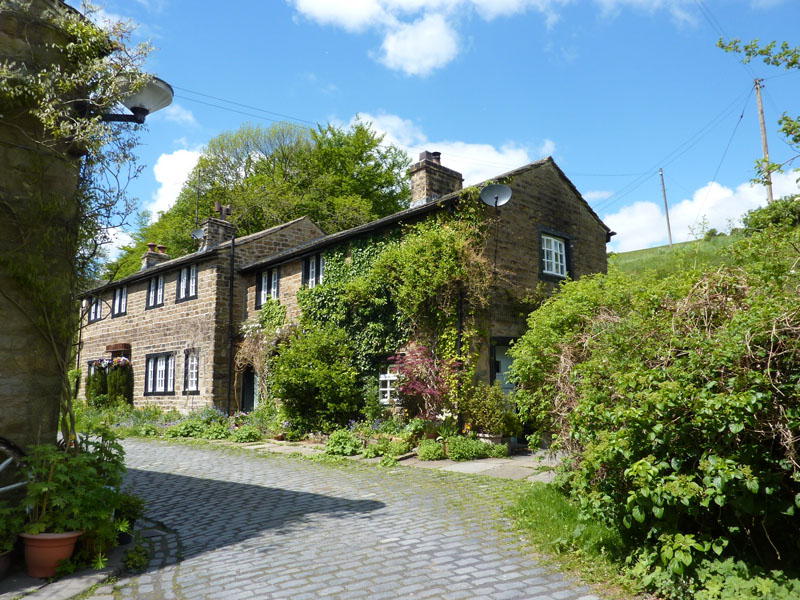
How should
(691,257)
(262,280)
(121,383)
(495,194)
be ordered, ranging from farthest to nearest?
1. (121,383)
2. (262,280)
3. (495,194)
4. (691,257)

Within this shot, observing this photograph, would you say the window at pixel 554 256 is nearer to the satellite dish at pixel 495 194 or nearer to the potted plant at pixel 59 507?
the satellite dish at pixel 495 194

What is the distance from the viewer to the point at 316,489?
29.8 feet

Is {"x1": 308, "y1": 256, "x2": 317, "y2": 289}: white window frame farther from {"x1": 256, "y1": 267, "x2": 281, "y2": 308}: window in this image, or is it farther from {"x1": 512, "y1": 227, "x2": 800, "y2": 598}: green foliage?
{"x1": 512, "y1": 227, "x2": 800, "y2": 598}: green foliage

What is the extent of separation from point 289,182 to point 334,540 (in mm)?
31553

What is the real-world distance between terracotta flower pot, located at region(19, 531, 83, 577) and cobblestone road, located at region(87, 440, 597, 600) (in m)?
0.58

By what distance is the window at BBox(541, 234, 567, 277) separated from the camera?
16078 millimetres

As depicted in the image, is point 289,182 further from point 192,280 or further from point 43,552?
point 43,552

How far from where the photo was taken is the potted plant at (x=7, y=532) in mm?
5035

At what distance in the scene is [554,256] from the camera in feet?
54.0

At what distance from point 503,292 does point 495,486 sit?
20.7ft

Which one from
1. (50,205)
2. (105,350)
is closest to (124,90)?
(50,205)

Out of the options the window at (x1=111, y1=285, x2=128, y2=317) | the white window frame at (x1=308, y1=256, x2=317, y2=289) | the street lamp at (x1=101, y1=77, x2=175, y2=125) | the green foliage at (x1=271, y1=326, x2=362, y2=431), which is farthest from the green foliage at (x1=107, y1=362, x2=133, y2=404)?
the street lamp at (x1=101, y1=77, x2=175, y2=125)

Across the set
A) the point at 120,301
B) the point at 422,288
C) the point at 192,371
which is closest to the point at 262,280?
the point at 192,371

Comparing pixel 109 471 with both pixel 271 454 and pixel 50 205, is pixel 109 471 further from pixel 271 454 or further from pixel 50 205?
pixel 271 454
